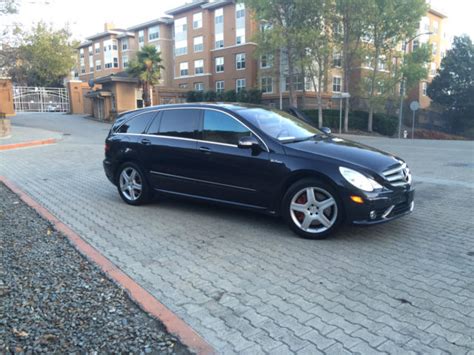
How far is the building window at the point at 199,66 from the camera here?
52.8 meters

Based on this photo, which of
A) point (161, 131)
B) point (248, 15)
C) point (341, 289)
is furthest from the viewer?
point (248, 15)

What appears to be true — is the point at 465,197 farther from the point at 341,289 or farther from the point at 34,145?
the point at 34,145

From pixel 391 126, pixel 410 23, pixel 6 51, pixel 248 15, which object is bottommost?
pixel 391 126

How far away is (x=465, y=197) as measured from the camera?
7352 millimetres

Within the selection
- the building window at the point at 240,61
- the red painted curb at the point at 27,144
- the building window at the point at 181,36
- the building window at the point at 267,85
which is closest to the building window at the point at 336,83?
the building window at the point at 267,85

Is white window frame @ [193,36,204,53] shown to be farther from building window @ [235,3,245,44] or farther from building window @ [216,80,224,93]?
building window @ [235,3,245,44]

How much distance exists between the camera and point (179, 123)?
630 cm

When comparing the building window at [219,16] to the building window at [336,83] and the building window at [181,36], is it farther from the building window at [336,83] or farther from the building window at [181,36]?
the building window at [336,83]

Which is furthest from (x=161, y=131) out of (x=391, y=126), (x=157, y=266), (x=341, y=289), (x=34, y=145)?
(x=391, y=126)

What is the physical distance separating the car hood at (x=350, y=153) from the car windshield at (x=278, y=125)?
247 mm

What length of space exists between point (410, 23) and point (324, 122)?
414 inches

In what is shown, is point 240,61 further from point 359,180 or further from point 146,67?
point 359,180

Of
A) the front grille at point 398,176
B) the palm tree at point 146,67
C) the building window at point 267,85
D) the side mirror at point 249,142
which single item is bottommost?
the front grille at point 398,176

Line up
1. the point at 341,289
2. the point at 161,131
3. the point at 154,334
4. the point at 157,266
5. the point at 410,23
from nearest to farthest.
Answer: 1. the point at 154,334
2. the point at 341,289
3. the point at 157,266
4. the point at 161,131
5. the point at 410,23
